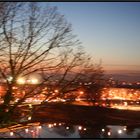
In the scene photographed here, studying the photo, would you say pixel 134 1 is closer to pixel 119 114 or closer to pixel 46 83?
pixel 46 83

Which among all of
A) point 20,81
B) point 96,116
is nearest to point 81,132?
point 96,116

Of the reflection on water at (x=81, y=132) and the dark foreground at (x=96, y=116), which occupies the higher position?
the dark foreground at (x=96, y=116)

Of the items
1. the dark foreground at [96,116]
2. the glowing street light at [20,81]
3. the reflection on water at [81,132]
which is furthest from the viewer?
the dark foreground at [96,116]

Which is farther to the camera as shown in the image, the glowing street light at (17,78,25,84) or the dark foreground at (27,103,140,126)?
the dark foreground at (27,103,140,126)

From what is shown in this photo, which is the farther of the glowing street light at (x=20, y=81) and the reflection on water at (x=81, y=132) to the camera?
the reflection on water at (x=81, y=132)

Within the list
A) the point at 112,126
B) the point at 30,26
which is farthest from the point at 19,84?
the point at 112,126

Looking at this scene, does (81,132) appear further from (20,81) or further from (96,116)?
(20,81)

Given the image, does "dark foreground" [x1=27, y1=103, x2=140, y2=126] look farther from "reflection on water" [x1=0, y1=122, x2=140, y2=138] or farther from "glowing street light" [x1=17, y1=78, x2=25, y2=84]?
"glowing street light" [x1=17, y1=78, x2=25, y2=84]

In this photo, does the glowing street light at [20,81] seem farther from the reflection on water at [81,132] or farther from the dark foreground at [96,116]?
the dark foreground at [96,116]

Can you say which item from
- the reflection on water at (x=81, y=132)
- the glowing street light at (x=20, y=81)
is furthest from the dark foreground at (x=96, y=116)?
the glowing street light at (x=20, y=81)

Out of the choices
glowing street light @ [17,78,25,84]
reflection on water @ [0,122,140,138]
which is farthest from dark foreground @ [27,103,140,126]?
glowing street light @ [17,78,25,84]

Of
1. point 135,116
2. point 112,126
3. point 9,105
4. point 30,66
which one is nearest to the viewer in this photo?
point 9,105
